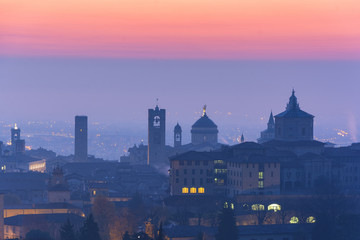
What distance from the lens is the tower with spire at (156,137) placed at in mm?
170125

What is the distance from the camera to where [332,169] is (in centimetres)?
11338

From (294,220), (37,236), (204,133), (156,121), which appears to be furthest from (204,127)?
(37,236)

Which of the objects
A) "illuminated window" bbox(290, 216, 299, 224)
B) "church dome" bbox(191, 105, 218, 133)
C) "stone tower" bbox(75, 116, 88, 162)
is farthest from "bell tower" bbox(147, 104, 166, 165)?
"illuminated window" bbox(290, 216, 299, 224)

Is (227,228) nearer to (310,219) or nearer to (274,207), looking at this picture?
(310,219)

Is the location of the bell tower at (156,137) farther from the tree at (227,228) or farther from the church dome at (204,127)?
the tree at (227,228)

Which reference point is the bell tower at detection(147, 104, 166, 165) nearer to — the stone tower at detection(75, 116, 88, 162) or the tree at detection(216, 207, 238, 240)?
the stone tower at detection(75, 116, 88, 162)

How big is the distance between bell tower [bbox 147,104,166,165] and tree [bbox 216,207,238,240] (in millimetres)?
83688

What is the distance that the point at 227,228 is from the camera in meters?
83.9

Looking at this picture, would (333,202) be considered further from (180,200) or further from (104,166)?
(104,166)

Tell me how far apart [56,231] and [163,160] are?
236 ft

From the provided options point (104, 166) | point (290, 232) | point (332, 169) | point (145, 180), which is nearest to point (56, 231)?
point (290, 232)

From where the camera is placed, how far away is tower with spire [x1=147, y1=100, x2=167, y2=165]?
17012 cm

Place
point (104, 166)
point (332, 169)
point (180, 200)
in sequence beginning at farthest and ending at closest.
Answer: point (104, 166)
point (332, 169)
point (180, 200)

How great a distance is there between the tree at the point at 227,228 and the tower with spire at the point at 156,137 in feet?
274
